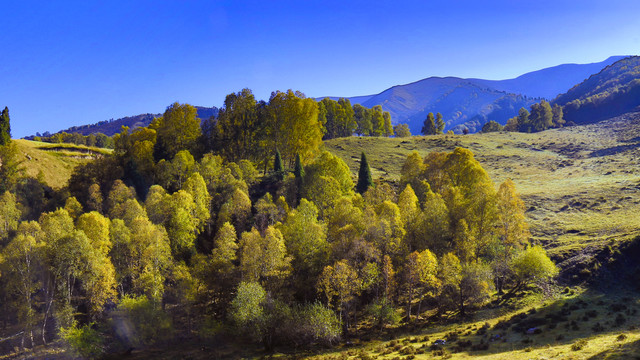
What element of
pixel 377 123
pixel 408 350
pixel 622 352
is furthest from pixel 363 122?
pixel 622 352

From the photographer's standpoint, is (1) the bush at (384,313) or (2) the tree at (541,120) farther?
(2) the tree at (541,120)

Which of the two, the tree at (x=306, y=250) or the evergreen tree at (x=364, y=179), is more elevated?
the evergreen tree at (x=364, y=179)

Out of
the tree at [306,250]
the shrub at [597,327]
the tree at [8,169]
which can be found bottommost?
the shrub at [597,327]

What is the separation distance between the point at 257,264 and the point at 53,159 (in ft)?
288

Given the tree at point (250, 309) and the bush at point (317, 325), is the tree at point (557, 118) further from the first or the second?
the tree at point (250, 309)

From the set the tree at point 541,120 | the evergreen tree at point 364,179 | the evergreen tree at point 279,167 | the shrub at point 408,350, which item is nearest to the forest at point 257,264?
the shrub at point 408,350

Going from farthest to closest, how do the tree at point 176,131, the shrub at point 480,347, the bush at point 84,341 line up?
the tree at point 176,131, the bush at point 84,341, the shrub at point 480,347

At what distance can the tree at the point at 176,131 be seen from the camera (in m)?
77.2

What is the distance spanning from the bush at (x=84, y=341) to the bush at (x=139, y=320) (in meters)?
2.63

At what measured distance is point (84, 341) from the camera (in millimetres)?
39188

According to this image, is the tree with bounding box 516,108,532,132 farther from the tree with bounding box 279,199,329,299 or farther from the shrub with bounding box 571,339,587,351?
the shrub with bounding box 571,339,587,351

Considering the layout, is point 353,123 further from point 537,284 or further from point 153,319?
point 153,319

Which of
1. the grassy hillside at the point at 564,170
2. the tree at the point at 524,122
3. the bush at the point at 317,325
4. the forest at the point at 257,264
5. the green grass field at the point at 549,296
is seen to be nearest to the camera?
the green grass field at the point at 549,296

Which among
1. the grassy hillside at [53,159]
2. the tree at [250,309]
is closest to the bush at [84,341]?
the tree at [250,309]
